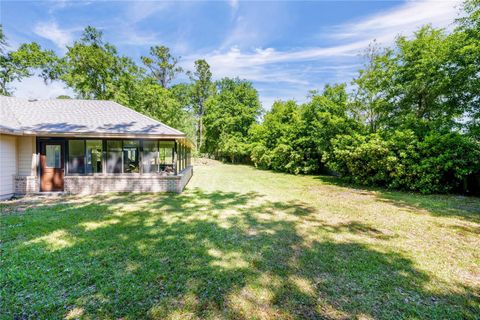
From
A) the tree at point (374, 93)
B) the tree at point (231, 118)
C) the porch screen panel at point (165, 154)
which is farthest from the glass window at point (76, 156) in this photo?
the tree at point (231, 118)

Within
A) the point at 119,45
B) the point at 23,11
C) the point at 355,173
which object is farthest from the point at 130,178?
the point at 119,45

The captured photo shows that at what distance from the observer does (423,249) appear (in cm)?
420

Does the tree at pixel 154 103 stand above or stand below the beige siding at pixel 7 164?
above

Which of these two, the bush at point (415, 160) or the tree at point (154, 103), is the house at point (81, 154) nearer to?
the bush at point (415, 160)

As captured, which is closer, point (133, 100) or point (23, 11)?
point (23, 11)

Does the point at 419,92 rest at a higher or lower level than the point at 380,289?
higher

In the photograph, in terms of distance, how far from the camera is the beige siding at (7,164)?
7.89m

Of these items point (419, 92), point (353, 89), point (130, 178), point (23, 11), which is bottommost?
point (130, 178)

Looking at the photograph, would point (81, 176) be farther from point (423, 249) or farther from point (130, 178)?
point (423, 249)

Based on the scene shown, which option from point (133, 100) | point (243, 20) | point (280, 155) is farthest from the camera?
point (133, 100)

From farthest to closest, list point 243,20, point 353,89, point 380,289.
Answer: point 353,89
point 243,20
point 380,289

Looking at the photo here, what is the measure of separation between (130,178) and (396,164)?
38.3ft

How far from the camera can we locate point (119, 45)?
66.4 ft

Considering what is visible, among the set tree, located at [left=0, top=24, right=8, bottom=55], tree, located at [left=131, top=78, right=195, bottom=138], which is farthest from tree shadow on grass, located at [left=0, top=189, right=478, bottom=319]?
tree, located at [left=0, top=24, right=8, bottom=55]
